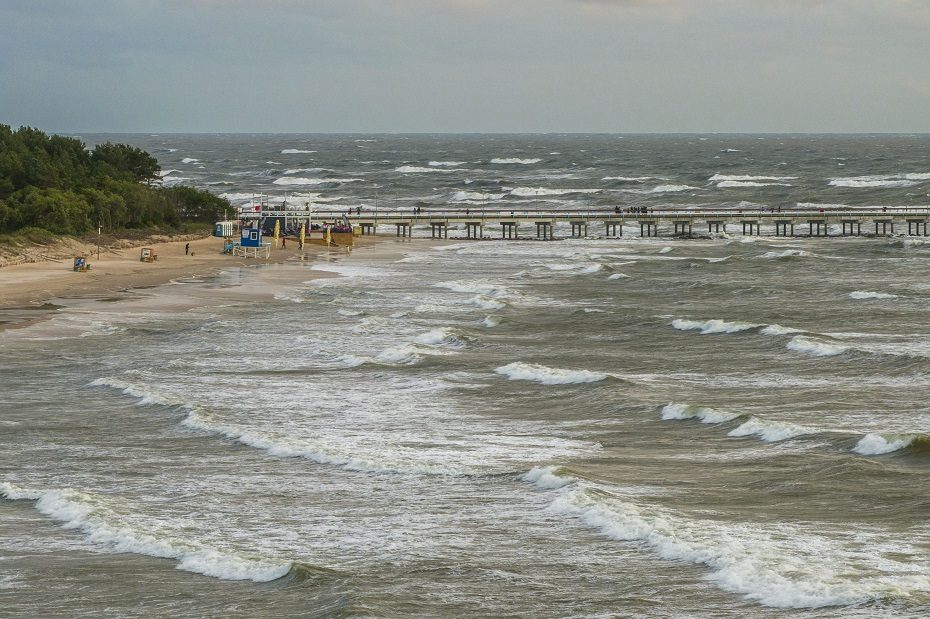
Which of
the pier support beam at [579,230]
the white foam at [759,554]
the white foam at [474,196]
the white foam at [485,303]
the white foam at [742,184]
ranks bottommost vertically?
the white foam at [759,554]

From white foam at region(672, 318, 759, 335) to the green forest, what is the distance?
3951 centimetres

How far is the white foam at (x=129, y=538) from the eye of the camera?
20741mm

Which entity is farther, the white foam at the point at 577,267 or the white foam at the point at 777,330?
the white foam at the point at 577,267

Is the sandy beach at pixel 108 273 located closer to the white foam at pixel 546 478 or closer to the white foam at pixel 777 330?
the white foam at pixel 777 330

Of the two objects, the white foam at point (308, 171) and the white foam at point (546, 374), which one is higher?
the white foam at point (308, 171)

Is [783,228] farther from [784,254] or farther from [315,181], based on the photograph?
[315,181]

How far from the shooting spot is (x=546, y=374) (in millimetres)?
38406

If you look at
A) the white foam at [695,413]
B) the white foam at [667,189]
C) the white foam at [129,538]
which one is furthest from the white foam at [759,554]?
the white foam at [667,189]

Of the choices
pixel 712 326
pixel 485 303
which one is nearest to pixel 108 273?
pixel 485 303

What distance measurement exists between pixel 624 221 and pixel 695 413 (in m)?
72.7

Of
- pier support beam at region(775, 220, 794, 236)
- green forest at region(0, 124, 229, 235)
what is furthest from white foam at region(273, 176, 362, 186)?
pier support beam at region(775, 220, 794, 236)

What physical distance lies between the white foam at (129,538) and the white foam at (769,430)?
13260 millimetres

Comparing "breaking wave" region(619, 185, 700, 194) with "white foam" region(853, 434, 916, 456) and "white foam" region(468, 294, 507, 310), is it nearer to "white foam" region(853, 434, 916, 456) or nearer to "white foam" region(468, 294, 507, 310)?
"white foam" region(468, 294, 507, 310)

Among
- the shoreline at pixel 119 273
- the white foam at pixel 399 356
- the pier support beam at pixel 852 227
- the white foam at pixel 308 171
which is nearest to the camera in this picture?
the white foam at pixel 399 356
